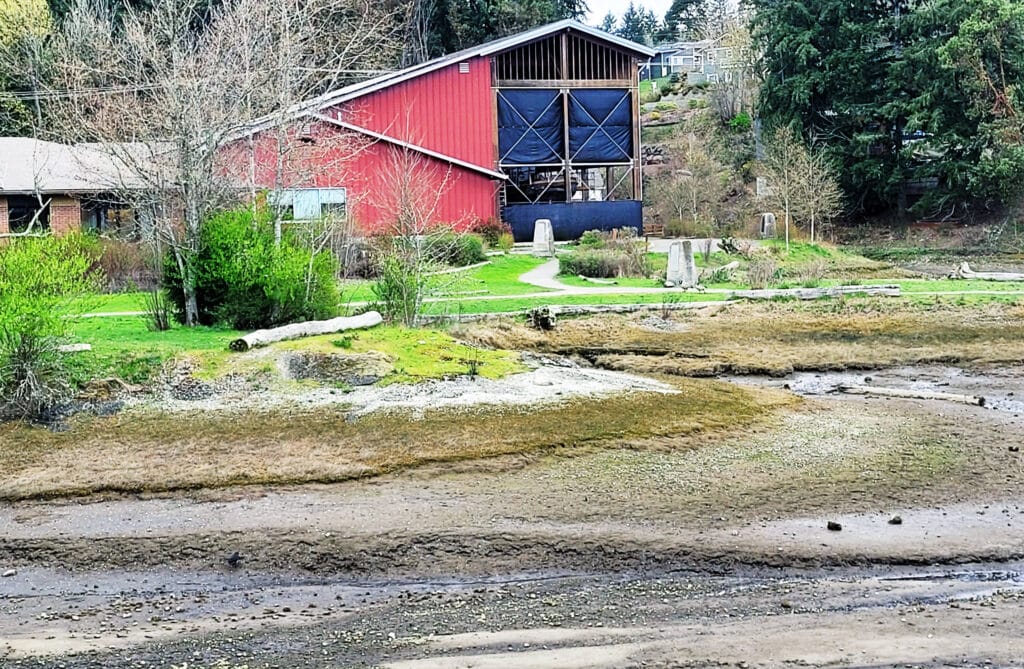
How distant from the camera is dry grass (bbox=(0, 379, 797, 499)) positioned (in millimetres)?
14148

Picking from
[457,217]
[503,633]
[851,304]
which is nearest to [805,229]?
[457,217]

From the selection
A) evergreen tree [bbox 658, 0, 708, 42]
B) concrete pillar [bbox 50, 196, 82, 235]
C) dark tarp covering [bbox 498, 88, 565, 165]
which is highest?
evergreen tree [bbox 658, 0, 708, 42]

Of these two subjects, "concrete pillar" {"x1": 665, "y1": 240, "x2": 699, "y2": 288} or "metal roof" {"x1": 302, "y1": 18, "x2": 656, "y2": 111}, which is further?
"metal roof" {"x1": 302, "y1": 18, "x2": 656, "y2": 111}

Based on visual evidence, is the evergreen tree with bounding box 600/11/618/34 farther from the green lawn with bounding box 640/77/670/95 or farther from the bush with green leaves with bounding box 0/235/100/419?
the bush with green leaves with bounding box 0/235/100/419

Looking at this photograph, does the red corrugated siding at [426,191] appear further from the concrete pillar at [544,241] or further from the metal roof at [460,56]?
the concrete pillar at [544,241]

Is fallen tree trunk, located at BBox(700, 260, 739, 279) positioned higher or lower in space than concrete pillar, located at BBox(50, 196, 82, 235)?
lower

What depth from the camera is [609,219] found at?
4531 cm

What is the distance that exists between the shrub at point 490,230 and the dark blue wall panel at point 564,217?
2.02 metres

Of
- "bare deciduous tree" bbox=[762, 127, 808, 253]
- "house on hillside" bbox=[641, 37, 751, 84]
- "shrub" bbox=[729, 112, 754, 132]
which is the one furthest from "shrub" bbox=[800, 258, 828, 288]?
"shrub" bbox=[729, 112, 754, 132]

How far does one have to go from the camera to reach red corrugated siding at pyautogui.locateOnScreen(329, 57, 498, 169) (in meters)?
41.2

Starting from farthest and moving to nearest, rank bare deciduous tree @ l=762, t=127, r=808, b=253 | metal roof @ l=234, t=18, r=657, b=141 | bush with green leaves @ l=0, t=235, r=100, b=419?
bare deciduous tree @ l=762, t=127, r=808, b=253, metal roof @ l=234, t=18, r=657, b=141, bush with green leaves @ l=0, t=235, r=100, b=419

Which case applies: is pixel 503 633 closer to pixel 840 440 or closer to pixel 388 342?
pixel 840 440

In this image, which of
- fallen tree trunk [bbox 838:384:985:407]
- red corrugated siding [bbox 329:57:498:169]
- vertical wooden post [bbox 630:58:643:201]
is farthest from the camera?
vertical wooden post [bbox 630:58:643:201]

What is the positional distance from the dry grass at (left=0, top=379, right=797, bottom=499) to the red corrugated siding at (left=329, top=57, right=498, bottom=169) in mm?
25353
